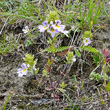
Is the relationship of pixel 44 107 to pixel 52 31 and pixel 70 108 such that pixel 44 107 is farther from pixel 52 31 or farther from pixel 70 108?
pixel 52 31

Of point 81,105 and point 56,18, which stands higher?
point 56,18

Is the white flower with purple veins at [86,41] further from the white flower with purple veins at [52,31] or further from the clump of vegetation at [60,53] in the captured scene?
the white flower with purple veins at [52,31]

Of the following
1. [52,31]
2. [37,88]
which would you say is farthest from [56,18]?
[37,88]

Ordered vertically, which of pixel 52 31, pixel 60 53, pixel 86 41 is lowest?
pixel 60 53

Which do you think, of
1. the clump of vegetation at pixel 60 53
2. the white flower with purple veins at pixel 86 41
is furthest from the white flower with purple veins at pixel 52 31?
the white flower with purple veins at pixel 86 41

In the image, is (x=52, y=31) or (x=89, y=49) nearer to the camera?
(x=52, y=31)

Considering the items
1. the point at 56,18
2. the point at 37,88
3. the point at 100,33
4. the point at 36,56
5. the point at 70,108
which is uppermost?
the point at 56,18

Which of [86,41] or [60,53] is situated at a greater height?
[86,41]

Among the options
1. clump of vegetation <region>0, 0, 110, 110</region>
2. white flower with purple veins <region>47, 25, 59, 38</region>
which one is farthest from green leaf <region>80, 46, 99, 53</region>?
white flower with purple veins <region>47, 25, 59, 38</region>

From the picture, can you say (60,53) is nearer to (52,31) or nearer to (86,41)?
(86,41)

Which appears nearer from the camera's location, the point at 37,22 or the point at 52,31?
the point at 52,31

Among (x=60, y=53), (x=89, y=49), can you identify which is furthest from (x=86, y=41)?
(x=60, y=53)
